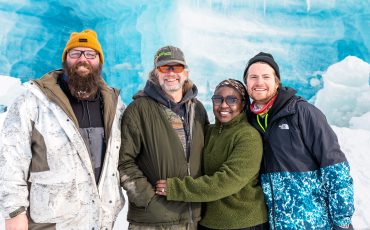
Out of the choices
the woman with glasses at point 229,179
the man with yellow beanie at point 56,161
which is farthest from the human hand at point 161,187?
the man with yellow beanie at point 56,161

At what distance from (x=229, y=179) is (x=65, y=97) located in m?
1.05

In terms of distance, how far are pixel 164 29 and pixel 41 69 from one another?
291 centimetres

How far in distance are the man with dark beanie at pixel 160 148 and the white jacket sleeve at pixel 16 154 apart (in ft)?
1.77

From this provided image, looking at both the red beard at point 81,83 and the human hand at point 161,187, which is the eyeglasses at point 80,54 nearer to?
the red beard at point 81,83

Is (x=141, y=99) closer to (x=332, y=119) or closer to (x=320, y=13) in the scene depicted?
(x=332, y=119)

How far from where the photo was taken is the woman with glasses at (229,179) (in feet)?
6.83

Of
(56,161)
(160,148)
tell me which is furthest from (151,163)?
(56,161)

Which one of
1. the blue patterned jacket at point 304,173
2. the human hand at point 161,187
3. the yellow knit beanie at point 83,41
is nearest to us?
the blue patterned jacket at point 304,173

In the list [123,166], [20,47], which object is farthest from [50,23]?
[123,166]

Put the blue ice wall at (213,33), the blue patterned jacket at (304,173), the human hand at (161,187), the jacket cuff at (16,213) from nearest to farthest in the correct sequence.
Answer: the jacket cuff at (16,213) < the blue patterned jacket at (304,173) < the human hand at (161,187) < the blue ice wall at (213,33)

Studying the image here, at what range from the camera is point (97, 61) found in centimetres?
234

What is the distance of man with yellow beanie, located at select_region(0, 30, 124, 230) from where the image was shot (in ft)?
6.40

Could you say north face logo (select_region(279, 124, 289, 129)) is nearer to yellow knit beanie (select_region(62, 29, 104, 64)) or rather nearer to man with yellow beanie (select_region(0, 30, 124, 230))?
man with yellow beanie (select_region(0, 30, 124, 230))

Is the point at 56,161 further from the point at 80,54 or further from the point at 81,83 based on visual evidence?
the point at 80,54
